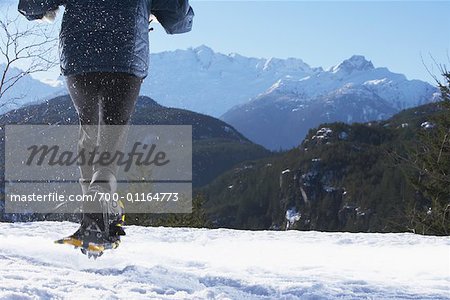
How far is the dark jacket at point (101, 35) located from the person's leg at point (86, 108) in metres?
0.05

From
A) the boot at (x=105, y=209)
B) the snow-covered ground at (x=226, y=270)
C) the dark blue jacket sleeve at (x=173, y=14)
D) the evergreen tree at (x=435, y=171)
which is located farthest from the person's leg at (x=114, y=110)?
the evergreen tree at (x=435, y=171)

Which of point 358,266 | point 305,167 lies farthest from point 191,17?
point 305,167

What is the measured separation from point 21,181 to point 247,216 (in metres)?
94.7

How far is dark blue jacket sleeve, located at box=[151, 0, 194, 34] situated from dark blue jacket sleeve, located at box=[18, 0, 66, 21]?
0.48 metres

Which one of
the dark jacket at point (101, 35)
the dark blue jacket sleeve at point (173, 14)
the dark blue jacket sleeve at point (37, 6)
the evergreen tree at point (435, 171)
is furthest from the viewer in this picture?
the evergreen tree at point (435, 171)

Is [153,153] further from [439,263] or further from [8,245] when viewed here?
[439,263]

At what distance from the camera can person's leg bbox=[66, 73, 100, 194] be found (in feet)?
8.26

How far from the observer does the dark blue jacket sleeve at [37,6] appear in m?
2.58

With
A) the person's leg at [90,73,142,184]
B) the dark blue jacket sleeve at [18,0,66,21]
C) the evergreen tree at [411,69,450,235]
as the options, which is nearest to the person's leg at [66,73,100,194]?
the person's leg at [90,73,142,184]

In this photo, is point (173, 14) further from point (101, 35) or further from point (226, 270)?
point (226, 270)

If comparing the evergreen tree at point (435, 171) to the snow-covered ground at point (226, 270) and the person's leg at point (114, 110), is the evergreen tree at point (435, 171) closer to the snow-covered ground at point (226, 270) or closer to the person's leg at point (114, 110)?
the snow-covered ground at point (226, 270)

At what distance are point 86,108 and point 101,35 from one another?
37 centimetres

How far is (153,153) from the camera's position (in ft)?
13.5

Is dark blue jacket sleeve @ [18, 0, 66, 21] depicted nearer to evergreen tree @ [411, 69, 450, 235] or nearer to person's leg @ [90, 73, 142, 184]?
person's leg @ [90, 73, 142, 184]
